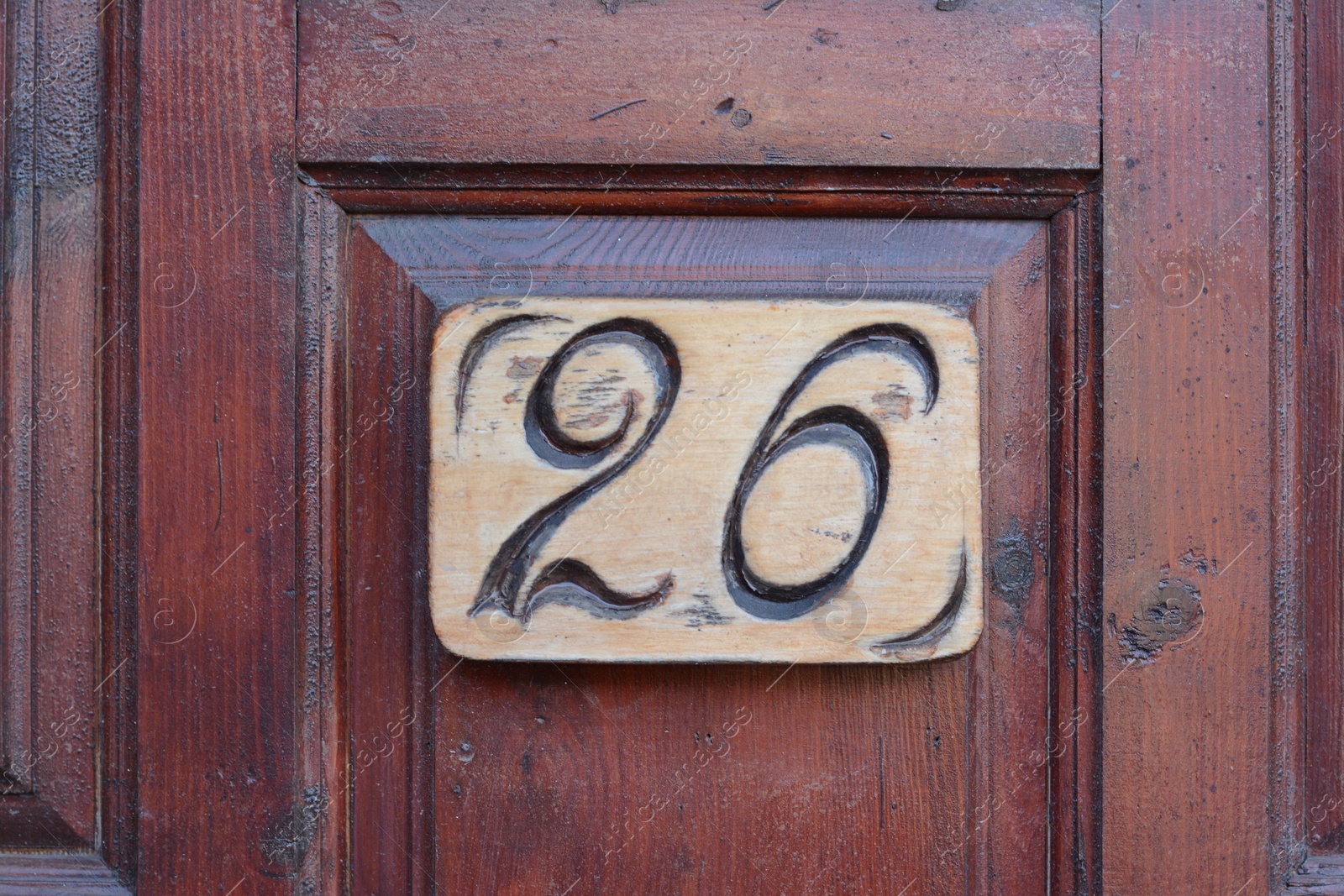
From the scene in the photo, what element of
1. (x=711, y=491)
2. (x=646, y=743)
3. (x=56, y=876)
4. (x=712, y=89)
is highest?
(x=712, y=89)

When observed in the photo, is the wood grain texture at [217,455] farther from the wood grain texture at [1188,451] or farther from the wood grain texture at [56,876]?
the wood grain texture at [1188,451]

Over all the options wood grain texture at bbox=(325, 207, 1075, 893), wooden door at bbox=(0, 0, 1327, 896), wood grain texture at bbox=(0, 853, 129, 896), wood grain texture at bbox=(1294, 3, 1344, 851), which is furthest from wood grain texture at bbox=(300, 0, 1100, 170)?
wood grain texture at bbox=(0, 853, 129, 896)

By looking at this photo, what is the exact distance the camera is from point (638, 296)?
2.37 ft

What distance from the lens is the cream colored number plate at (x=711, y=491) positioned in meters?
0.68

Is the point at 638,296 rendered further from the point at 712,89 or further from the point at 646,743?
the point at 646,743

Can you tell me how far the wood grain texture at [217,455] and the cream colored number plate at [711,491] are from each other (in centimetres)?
17

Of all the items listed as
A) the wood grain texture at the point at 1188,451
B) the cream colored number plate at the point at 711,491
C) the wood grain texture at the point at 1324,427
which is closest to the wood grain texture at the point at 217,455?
the cream colored number plate at the point at 711,491

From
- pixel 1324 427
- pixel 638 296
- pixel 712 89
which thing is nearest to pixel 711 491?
pixel 638 296

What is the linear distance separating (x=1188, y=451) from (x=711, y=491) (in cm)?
42

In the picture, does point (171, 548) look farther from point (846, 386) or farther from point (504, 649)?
point (846, 386)

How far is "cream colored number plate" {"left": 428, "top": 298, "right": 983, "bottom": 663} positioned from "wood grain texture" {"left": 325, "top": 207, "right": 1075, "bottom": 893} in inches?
2.9

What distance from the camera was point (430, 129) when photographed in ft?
2.43

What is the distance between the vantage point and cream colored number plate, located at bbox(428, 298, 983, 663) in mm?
684

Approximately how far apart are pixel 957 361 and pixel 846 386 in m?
0.09
